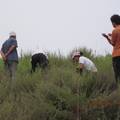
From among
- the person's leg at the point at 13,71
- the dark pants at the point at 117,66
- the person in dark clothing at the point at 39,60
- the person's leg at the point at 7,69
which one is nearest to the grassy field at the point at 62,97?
the person's leg at the point at 13,71

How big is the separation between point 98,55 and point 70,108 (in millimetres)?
6937

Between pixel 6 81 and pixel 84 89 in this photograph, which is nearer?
pixel 84 89

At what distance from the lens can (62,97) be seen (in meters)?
15.7

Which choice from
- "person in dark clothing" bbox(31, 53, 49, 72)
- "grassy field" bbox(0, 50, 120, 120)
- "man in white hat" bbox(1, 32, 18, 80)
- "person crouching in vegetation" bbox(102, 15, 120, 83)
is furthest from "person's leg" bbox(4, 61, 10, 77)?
"person crouching in vegetation" bbox(102, 15, 120, 83)

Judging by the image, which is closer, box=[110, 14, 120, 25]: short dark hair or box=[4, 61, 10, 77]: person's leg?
box=[110, 14, 120, 25]: short dark hair

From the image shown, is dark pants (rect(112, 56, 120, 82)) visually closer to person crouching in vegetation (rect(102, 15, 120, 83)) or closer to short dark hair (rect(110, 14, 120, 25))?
person crouching in vegetation (rect(102, 15, 120, 83))

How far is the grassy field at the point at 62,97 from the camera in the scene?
15219 mm

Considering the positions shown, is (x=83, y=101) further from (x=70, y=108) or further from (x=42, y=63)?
(x=42, y=63)

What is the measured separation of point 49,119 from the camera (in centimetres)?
1528

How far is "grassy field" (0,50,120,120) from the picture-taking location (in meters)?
15.2

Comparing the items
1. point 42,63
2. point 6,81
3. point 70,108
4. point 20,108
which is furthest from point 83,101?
point 42,63

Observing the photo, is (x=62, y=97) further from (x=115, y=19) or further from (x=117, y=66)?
(x=115, y=19)

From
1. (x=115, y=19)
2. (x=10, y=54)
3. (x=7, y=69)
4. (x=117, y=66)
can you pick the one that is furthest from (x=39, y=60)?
(x=117, y=66)

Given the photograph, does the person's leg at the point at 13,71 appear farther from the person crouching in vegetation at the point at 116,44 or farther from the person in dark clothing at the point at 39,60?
the person crouching in vegetation at the point at 116,44
